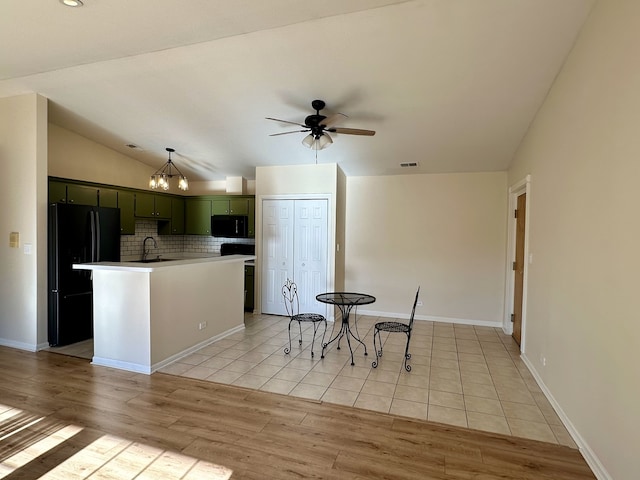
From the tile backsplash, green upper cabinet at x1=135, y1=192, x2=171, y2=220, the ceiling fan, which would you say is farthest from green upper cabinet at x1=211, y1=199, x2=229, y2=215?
the ceiling fan

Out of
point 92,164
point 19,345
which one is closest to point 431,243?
point 92,164

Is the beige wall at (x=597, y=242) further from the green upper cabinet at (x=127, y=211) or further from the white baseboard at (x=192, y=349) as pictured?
the green upper cabinet at (x=127, y=211)

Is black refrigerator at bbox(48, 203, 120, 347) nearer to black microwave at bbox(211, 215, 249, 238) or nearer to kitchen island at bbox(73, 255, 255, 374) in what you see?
kitchen island at bbox(73, 255, 255, 374)

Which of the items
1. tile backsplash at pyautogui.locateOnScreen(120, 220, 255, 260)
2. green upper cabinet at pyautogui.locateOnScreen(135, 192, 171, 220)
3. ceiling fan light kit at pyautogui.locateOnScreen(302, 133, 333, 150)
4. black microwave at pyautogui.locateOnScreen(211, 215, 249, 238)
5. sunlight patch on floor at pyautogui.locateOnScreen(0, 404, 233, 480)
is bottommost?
sunlight patch on floor at pyautogui.locateOnScreen(0, 404, 233, 480)

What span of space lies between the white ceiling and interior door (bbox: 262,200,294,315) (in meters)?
1.17

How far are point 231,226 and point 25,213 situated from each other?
2974 mm

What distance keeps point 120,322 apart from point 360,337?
3026mm

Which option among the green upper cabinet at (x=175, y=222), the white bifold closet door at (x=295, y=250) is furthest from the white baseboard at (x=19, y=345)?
the white bifold closet door at (x=295, y=250)

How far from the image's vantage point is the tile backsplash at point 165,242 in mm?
6184

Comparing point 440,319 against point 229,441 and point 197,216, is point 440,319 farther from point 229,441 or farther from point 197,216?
point 197,216

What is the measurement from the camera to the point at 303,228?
5.81 meters

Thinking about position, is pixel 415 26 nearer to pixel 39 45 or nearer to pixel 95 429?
pixel 39 45

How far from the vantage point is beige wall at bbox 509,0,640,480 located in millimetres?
1926

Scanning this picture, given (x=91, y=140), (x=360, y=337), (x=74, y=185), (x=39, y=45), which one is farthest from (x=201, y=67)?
(x=360, y=337)
